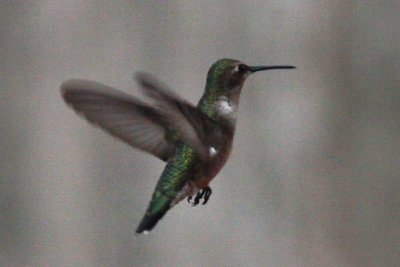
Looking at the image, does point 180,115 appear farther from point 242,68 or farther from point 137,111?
point 242,68

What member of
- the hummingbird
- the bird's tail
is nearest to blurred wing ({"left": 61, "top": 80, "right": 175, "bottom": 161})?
the hummingbird

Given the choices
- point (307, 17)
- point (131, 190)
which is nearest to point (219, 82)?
point (131, 190)

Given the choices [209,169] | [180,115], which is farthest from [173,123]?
[209,169]

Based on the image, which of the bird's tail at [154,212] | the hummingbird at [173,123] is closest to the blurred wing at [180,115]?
the hummingbird at [173,123]

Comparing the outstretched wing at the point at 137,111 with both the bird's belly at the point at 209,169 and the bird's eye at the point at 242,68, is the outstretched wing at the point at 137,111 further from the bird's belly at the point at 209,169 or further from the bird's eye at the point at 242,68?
the bird's eye at the point at 242,68

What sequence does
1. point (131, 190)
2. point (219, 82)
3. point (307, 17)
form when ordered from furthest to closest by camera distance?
point (307, 17)
point (131, 190)
point (219, 82)

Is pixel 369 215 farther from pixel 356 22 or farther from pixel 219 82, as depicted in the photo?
pixel 219 82
